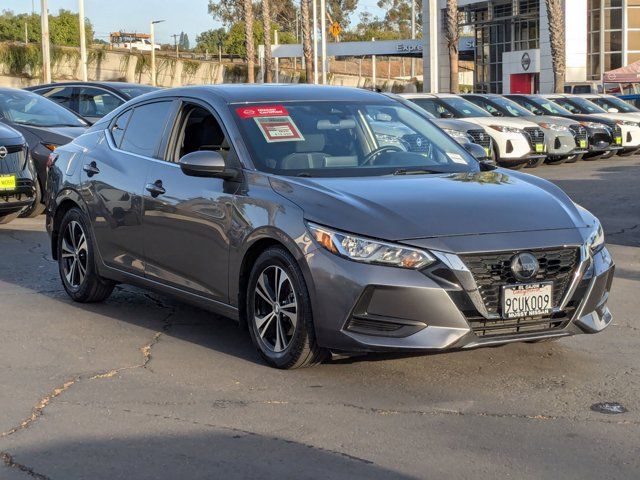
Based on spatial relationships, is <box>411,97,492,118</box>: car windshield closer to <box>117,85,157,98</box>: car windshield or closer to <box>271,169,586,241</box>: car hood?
<box>117,85,157,98</box>: car windshield

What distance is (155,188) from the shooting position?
739 centimetres

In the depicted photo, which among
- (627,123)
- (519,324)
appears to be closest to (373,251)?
(519,324)

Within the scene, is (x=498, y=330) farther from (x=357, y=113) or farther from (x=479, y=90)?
(x=479, y=90)

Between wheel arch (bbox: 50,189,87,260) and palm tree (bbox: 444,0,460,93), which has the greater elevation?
palm tree (bbox: 444,0,460,93)

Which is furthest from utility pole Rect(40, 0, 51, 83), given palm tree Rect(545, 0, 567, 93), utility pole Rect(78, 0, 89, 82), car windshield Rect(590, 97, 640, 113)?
car windshield Rect(590, 97, 640, 113)

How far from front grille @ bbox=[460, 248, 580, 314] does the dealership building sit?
151ft

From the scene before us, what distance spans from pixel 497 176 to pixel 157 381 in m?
2.45

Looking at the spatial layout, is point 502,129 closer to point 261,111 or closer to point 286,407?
point 261,111

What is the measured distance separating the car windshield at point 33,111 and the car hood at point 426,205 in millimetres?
9124

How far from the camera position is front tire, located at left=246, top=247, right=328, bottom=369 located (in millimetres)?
6082

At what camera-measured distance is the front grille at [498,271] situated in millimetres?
5832

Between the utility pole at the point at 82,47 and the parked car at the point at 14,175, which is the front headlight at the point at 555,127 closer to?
the parked car at the point at 14,175

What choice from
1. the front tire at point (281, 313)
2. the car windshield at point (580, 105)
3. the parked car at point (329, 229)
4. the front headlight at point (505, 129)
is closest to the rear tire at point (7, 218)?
the parked car at point (329, 229)

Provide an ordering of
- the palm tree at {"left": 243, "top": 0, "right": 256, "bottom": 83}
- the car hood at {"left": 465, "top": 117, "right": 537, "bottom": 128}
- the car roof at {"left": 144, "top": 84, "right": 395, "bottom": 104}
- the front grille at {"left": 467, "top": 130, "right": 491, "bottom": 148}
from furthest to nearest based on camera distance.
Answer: the palm tree at {"left": 243, "top": 0, "right": 256, "bottom": 83} → the car hood at {"left": 465, "top": 117, "right": 537, "bottom": 128} → the front grille at {"left": 467, "top": 130, "right": 491, "bottom": 148} → the car roof at {"left": 144, "top": 84, "right": 395, "bottom": 104}
